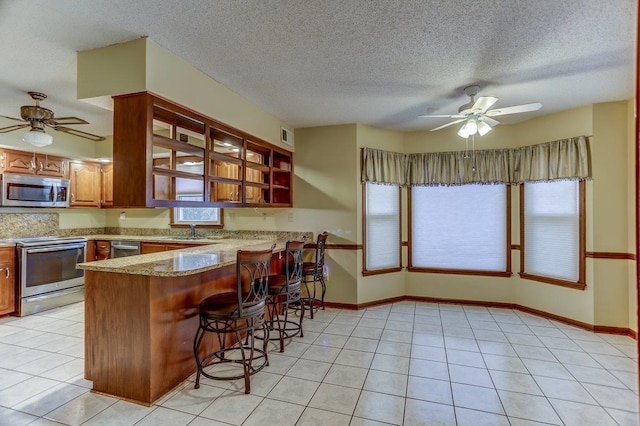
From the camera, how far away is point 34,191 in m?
4.55

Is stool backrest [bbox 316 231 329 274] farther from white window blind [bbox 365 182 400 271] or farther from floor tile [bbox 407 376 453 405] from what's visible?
floor tile [bbox 407 376 453 405]

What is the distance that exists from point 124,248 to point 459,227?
5.12 metres

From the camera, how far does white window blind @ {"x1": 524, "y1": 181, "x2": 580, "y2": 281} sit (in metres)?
3.88

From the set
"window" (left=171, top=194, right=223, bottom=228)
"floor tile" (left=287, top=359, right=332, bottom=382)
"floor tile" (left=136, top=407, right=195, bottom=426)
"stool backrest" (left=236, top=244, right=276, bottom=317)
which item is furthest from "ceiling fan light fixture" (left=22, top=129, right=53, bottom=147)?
"floor tile" (left=287, top=359, right=332, bottom=382)

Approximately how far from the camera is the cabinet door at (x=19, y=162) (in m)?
4.34

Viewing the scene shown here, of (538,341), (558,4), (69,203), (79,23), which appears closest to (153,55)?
(79,23)

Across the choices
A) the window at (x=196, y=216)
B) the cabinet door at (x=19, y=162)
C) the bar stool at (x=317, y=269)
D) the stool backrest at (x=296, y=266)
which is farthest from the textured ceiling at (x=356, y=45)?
the window at (x=196, y=216)

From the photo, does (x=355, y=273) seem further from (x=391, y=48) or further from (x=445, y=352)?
(x=391, y=48)

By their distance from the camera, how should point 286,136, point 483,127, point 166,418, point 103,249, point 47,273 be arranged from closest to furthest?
1. point 166,418
2. point 483,127
3. point 47,273
4. point 286,136
5. point 103,249

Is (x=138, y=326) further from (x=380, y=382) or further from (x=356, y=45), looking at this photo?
(x=356, y=45)

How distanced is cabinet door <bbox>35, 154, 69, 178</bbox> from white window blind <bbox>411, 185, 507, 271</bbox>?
5.50 m

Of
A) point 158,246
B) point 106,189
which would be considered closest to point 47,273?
point 158,246

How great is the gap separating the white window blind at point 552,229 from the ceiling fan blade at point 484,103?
1.89m

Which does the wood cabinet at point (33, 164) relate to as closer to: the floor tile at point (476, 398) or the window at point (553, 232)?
the floor tile at point (476, 398)
